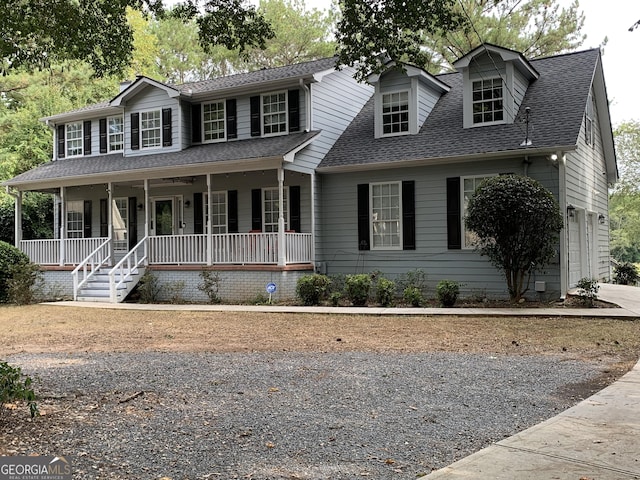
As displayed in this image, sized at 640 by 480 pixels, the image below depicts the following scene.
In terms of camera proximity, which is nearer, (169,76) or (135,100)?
(135,100)

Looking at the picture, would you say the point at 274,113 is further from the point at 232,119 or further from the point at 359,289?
the point at 359,289

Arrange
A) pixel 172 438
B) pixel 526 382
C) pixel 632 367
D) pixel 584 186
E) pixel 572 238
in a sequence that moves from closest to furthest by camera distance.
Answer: pixel 172 438 → pixel 526 382 → pixel 632 367 → pixel 572 238 → pixel 584 186

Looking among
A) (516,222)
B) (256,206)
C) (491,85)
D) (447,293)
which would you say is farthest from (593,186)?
(256,206)

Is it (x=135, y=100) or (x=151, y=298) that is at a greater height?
(x=135, y=100)

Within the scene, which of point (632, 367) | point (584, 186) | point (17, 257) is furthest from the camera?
point (17, 257)

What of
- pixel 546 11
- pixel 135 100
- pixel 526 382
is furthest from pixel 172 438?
pixel 546 11

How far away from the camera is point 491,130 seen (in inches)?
573

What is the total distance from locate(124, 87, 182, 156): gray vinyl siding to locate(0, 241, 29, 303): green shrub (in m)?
4.45

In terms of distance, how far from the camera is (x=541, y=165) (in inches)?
528

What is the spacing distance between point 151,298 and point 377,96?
825 centimetres

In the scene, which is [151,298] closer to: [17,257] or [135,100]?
[17,257]

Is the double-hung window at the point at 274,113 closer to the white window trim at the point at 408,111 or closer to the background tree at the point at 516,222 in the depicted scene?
the white window trim at the point at 408,111

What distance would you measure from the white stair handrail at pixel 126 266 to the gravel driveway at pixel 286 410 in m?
8.06

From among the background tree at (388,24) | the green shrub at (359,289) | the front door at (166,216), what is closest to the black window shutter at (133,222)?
the front door at (166,216)
